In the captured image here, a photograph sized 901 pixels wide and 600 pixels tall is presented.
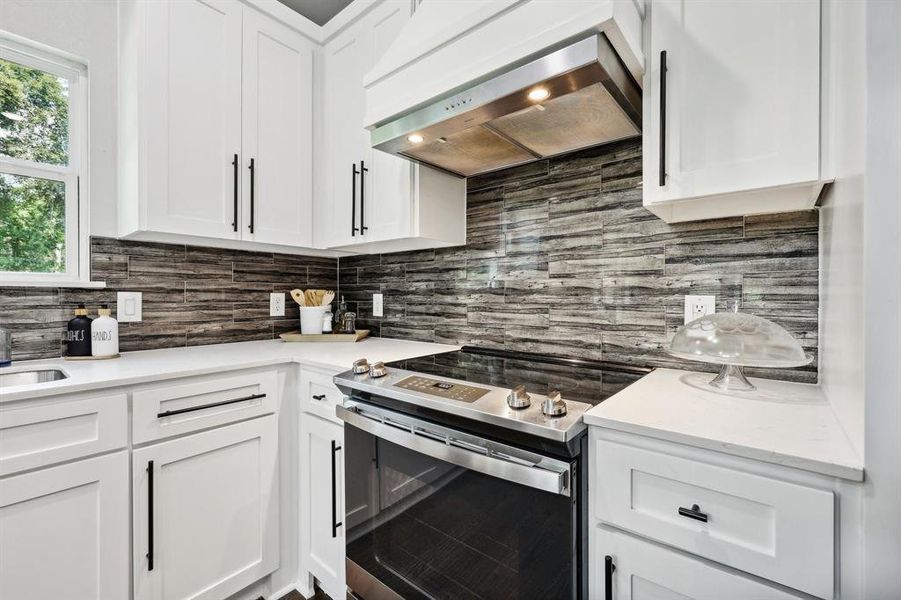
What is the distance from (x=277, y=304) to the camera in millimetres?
2279

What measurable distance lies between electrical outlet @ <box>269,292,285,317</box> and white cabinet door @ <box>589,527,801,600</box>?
193 centimetres

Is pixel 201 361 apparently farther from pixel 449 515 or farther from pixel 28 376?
pixel 449 515

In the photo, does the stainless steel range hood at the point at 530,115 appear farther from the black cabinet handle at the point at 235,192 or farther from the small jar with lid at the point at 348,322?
the small jar with lid at the point at 348,322

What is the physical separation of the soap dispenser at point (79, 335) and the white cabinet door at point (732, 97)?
207cm

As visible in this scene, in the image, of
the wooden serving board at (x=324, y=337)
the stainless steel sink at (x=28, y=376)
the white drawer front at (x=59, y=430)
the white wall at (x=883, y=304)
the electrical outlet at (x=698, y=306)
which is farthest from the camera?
the wooden serving board at (x=324, y=337)

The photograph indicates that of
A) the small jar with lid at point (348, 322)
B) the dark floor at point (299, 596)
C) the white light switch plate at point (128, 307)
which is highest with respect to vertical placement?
the white light switch plate at point (128, 307)

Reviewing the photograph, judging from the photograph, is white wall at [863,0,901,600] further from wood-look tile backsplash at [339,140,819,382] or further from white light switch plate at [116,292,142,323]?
white light switch plate at [116,292,142,323]

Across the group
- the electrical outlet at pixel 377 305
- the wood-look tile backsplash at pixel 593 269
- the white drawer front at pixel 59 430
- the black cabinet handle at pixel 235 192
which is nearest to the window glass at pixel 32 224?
the black cabinet handle at pixel 235 192

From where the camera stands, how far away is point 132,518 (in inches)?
50.7

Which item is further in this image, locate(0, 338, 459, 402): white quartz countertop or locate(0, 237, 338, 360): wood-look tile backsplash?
locate(0, 237, 338, 360): wood-look tile backsplash

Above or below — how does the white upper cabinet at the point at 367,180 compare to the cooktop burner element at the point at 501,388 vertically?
above

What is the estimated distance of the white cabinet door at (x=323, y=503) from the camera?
1.48m

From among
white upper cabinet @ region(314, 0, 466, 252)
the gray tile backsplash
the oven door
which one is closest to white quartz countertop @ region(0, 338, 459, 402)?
the gray tile backsplash

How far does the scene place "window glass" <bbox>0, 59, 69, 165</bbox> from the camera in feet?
5.22
